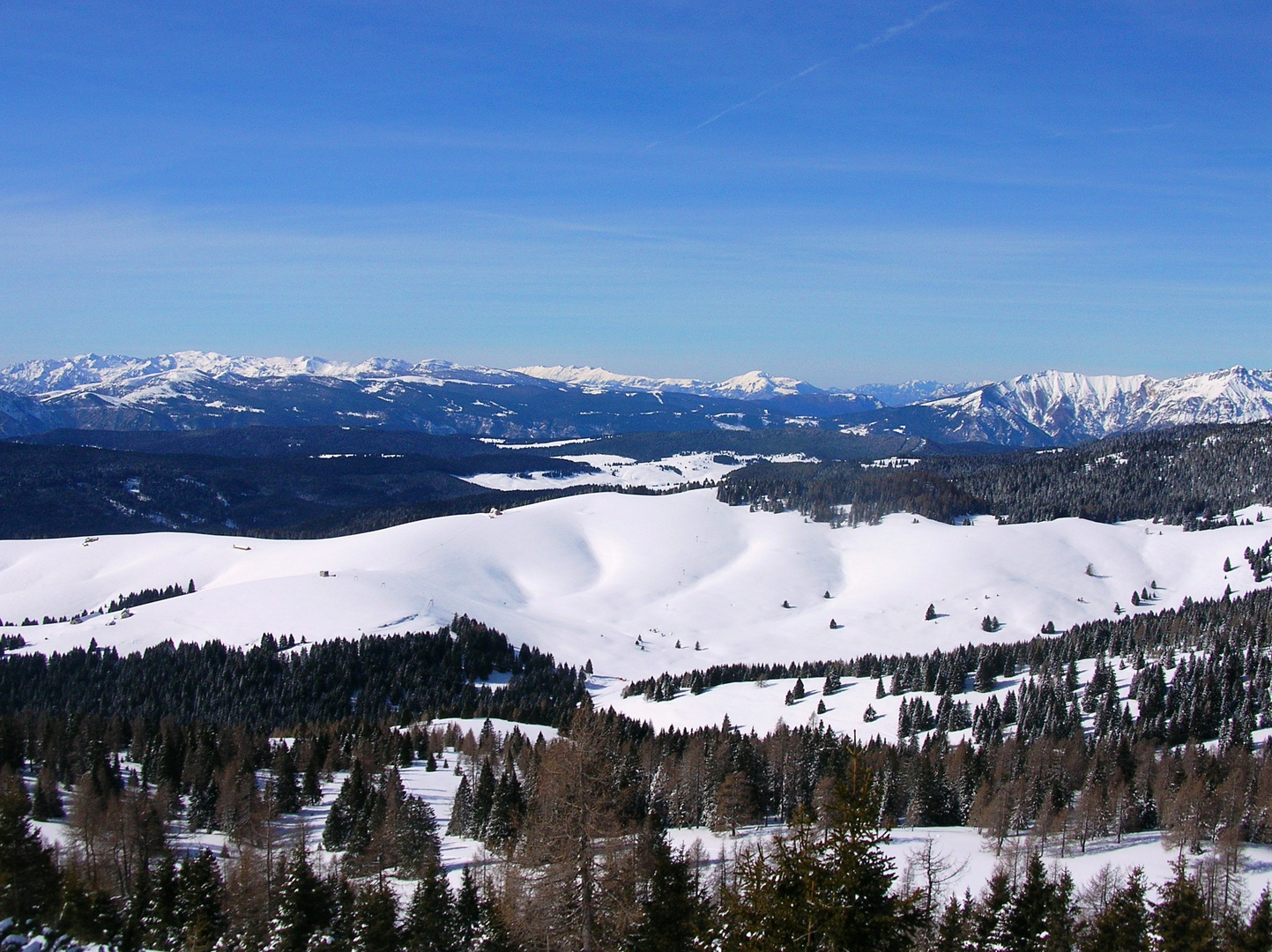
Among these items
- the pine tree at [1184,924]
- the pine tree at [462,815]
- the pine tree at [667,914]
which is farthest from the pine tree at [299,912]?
the pine tree at [1184,924]

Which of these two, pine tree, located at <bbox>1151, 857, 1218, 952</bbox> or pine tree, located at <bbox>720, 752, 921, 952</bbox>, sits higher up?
pine tree, located at <bbox>720, 752, 921, 952</bbox>

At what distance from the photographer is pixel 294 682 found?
450ft

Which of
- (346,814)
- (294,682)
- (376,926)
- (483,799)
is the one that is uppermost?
(376,926)

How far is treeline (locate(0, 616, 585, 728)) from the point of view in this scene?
129 m

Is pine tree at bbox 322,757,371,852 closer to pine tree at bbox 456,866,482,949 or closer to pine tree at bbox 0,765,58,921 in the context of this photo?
pine tree at bbox 0,765,58,921

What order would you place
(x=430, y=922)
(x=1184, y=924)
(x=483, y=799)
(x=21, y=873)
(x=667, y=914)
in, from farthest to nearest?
1. (x=483, y=799)
2. (x=21, y=873)
3. (x=430, y=922)
4. (x=1184, y=924)
5. (x=667, y=914)

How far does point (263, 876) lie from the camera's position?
4806cm

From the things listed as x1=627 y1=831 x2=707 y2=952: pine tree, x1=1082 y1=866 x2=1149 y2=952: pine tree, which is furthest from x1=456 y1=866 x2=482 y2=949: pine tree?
x1=1082 y1=866 x2=1149 y2=952: pine tree

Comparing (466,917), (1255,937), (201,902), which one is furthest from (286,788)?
(1255,937)

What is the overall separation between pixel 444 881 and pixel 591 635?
5420 inches

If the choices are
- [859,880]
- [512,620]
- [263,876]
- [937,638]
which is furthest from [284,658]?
[859,880]

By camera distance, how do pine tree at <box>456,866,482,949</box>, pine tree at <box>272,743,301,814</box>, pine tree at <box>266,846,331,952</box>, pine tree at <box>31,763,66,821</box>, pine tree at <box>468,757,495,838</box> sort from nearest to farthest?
pine tree at <box>266,846,331,952</box>
pine tree at <box>456,866,482,949</box>
pine tree at <box>31,763,66,821</box>
pine tree at <box>468,757,495,838</box>
pine tree at <box>272,743,301,814</box>

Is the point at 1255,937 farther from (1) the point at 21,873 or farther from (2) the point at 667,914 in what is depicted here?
(1) the point at 21,873

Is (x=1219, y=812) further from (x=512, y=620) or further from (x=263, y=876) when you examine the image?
(x=512, y=620)
